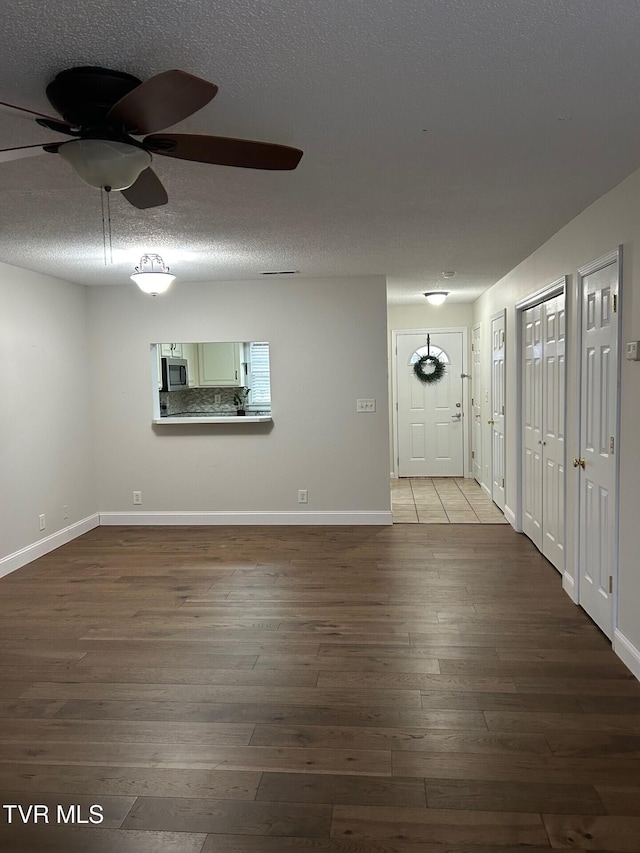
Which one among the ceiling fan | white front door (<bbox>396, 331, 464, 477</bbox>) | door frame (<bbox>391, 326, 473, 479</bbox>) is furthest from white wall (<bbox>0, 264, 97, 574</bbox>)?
white front door (<bbox>396, 331, 464, 477</bbox>)

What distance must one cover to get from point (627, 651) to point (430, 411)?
5.66 m

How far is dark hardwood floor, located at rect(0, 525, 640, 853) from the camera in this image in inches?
78.7

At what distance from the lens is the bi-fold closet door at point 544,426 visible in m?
4.17

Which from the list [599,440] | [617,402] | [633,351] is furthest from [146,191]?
[599,440]

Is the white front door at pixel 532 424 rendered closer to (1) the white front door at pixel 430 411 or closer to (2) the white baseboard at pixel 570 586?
(2) the white baseboard at pixel 570 586

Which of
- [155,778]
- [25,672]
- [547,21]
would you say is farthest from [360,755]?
[547,21]

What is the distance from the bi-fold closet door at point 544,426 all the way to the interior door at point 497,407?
76 cm

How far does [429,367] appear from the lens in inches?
333

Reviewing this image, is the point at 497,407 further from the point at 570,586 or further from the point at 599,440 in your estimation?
the point at 599,440

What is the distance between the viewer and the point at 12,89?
1897 mm

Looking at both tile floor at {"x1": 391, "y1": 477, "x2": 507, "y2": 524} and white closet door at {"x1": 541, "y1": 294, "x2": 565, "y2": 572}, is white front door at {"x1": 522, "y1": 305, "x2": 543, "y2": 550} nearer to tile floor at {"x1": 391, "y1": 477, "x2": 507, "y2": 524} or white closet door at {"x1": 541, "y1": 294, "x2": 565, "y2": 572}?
white closet door at {"x1": 541, "y1": 294, "x2": 565, "y2": 572}

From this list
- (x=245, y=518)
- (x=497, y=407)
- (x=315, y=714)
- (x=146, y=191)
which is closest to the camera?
(x=146, y=191)

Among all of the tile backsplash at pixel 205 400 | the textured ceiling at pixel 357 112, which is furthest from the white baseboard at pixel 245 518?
the textured ceiling at pixel 357 112

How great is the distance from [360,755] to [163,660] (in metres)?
1.30
